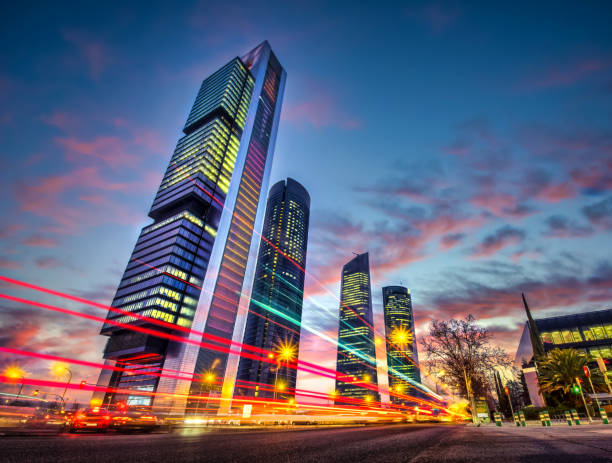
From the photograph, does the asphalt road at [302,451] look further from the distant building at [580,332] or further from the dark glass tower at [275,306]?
the dark glass tower at [275,306]

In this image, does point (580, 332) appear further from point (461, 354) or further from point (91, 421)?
point (91, 421)

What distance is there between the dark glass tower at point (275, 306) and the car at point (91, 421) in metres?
134

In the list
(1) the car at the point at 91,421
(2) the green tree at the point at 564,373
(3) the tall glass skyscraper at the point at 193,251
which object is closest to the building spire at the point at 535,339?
(2) the green tree at the point at 564,373

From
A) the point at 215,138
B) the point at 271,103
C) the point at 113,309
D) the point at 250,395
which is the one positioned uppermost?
the point at 271,103

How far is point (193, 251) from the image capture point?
9850cm

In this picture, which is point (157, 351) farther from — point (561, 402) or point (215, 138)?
point (561, 402)

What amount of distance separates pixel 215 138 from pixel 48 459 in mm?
122053

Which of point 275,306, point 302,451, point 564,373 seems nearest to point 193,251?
point 275,306

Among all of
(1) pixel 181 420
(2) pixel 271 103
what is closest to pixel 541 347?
(1) pixel 181 420

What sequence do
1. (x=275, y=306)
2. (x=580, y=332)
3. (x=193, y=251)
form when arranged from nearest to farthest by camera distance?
(x=580, y=332), (x=193, y=251), (x=275, y=306)

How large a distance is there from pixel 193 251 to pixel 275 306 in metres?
82.9

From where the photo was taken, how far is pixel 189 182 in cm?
10462

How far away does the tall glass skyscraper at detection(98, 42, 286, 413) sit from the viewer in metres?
75.7

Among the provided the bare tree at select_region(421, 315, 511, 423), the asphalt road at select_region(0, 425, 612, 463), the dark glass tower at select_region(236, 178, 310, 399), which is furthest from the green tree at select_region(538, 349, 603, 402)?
the dark glass tower at select_region(236, 178, 310, 399)
